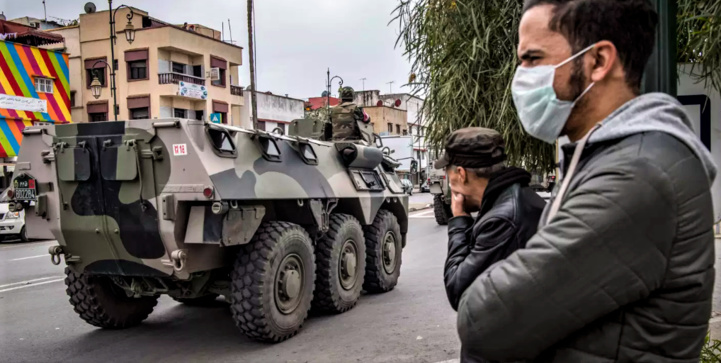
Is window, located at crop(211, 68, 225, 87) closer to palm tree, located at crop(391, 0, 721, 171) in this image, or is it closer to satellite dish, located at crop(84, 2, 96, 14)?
satellite dish, located at crop(84, 2, 96, 14)

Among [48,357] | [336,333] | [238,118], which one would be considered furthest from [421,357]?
[238,118]

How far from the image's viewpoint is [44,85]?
25.1 meters

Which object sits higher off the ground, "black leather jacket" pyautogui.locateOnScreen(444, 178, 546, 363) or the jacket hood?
the jacket hood

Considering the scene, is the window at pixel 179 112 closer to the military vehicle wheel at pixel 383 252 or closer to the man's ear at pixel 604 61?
the military vehicle wheel at pixel 383 252

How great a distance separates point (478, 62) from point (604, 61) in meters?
2.65

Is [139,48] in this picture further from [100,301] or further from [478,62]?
[478,62]

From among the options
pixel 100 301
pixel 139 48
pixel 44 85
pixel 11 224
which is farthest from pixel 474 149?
pixel 139 48

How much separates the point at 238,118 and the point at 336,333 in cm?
3308

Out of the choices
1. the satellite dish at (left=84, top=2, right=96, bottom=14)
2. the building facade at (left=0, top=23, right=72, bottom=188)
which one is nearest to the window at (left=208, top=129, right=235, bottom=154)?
the building facade at (left=0, top=23, right=72, bottom=188)

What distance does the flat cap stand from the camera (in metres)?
2.56

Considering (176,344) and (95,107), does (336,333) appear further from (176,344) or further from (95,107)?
(95,107)

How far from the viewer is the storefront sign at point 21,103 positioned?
865 inches

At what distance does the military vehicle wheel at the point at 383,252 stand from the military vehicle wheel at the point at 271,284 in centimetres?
194

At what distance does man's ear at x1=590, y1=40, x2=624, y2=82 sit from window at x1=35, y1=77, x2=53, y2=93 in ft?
86.8
